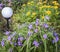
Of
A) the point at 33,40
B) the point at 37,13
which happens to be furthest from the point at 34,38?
the point at 37,13

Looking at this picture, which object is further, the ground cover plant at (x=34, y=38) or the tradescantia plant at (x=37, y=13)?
the tradescantia plant at (x=37, y=13)

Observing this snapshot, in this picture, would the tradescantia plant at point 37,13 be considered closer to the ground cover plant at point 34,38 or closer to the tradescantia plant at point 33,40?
the ground cover plant at point 34,38

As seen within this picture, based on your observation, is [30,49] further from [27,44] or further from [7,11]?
[7,11]

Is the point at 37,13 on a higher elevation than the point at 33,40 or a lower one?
higher

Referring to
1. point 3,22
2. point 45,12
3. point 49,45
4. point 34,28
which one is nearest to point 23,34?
point 34,28

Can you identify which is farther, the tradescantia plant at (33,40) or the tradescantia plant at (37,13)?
the tradescantia plant at (37,13)

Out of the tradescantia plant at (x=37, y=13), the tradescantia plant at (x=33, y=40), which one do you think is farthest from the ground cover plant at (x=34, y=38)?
the tradescantia plant at (x=37, y=13)

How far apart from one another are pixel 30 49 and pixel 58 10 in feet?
4.98

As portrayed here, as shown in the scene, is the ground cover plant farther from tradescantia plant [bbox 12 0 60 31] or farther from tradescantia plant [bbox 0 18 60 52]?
tradescantia plant [bbox 12 0 60 31]

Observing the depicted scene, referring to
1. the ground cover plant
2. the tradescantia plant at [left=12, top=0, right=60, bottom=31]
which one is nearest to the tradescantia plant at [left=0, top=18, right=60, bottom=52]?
the ground cover plant

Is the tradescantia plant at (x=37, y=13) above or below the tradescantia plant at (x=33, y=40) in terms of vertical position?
above

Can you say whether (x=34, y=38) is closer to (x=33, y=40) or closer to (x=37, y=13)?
(x=33, y=40)

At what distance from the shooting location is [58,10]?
16.1 feet

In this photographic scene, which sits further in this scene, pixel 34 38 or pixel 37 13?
pixel 37 13
